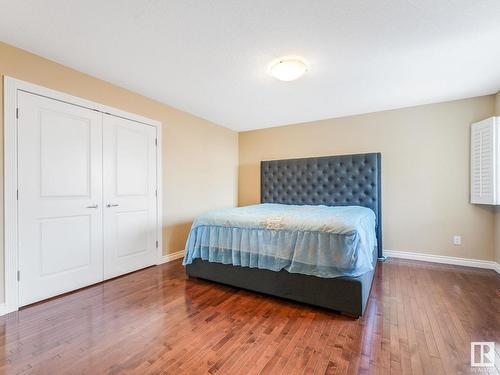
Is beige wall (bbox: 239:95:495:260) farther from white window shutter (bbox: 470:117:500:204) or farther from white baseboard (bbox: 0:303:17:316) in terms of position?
white baseboard (bbox: 0:303:17:316)

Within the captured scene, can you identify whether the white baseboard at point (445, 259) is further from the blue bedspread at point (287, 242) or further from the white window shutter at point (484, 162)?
the blue bedspread at point (287, 242)

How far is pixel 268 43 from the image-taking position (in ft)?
6.97

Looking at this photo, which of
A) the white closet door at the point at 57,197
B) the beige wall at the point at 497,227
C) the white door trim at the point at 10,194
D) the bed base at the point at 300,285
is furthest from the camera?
the beige wall at the point at 497,227

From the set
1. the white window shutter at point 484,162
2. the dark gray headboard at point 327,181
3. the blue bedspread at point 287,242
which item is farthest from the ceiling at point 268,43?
the blue bedspread at point 287,242

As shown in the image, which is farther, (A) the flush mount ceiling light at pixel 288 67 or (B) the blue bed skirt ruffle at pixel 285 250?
(A) the flush mount ceiling light at pixel 288 67

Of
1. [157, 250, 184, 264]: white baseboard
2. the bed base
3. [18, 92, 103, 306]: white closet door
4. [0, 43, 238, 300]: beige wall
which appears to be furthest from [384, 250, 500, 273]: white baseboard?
[18, 92, 103, 306]: white closet door

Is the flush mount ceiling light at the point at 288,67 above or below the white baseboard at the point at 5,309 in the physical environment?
above

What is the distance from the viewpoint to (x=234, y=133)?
524cm

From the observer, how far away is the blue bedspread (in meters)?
2.09

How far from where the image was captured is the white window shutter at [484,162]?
116 inches

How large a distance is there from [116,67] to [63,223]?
5.76 feet

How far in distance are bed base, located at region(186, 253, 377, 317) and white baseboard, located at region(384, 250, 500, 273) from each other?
1758 millimetres

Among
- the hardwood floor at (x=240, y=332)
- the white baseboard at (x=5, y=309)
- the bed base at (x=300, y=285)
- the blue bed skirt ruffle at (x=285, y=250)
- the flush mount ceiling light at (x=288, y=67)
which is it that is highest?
the flush mount ceiling light at (x=288, y=67)

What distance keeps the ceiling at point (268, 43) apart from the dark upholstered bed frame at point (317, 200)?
1.23 m
